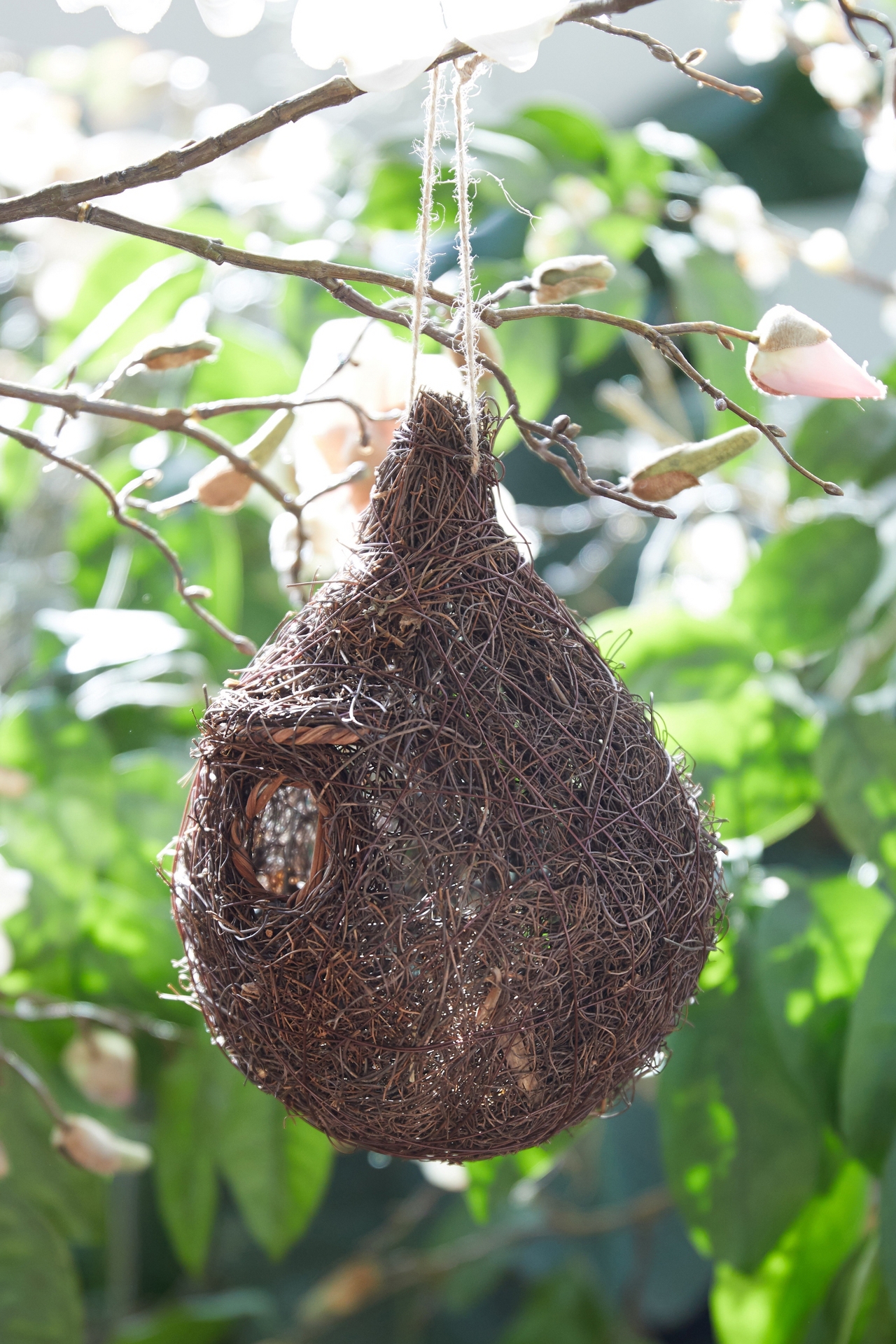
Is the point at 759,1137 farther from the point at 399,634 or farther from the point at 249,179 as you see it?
the point at 249,179

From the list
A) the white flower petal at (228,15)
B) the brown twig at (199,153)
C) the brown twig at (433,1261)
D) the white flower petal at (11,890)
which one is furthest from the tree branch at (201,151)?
the brown twig at (433,1261)

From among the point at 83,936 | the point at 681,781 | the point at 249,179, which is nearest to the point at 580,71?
the point at 249,179

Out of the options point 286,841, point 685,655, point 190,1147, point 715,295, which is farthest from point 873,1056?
point 715,295

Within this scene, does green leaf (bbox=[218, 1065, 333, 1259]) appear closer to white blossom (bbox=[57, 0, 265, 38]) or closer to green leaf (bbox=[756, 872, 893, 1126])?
green leaf (bbox=[756, 872, 893, 1126])

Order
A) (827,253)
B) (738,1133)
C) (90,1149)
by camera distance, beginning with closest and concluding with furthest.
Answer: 1. (90,1149)
2. (738,1133)
3. (827,253)

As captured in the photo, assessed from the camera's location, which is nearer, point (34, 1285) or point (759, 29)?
point (34, 1285)

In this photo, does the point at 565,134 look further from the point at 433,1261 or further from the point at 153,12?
the point at 433,1261

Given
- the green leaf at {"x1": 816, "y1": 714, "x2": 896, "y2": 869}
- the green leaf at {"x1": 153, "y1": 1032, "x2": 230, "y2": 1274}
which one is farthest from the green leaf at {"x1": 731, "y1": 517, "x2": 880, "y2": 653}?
the green leaf at {"x1": 153, "y1": 1032, "x2": 230, "y2": 1274}
